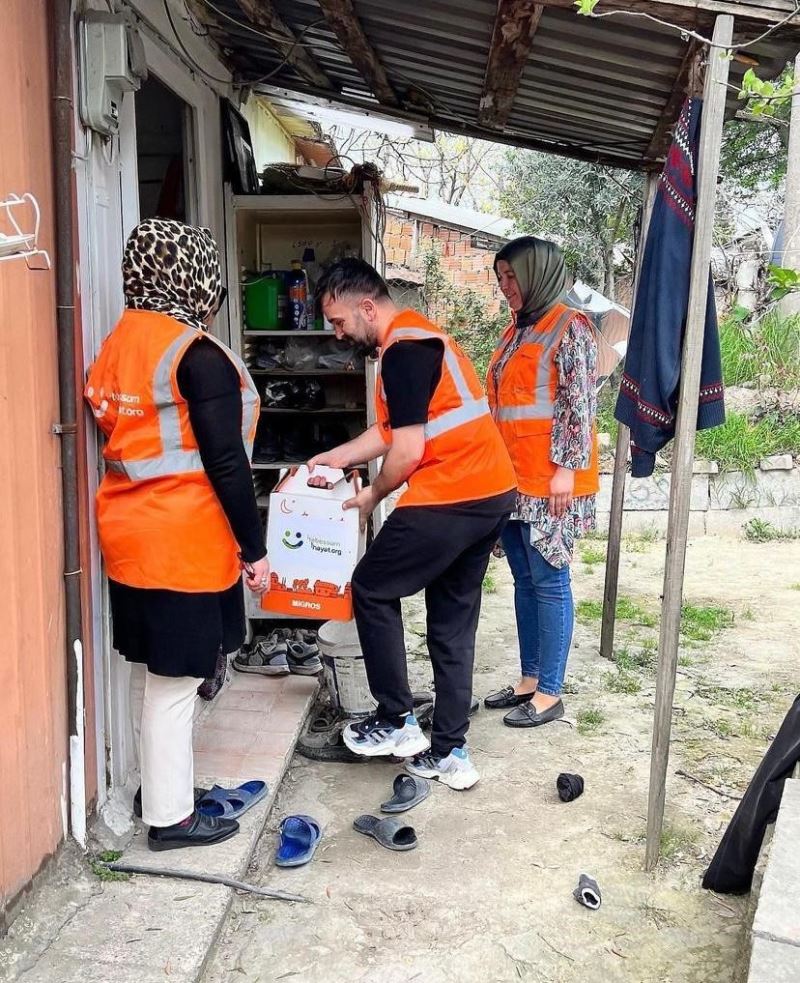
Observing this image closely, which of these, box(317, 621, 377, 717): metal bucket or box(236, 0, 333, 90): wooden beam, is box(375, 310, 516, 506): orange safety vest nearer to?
box(317, 621, 377, 717): metal bucket

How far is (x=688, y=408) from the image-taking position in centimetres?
265

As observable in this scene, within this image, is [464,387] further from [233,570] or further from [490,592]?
[490,592]

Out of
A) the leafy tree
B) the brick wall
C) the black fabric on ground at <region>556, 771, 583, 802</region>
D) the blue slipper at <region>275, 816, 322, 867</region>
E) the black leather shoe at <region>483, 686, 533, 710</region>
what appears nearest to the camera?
the blue slipper at <region>275, 816, 322, 867</region>

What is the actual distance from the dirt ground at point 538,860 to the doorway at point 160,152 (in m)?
2.75

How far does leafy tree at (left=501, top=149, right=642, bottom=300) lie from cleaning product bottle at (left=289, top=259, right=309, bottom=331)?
5943 millimetres

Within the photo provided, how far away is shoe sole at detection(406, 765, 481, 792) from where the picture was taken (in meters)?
3.31

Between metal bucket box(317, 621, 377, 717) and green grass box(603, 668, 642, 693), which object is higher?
metal bucket box(317, 621, 377, 717)

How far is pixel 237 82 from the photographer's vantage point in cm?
442

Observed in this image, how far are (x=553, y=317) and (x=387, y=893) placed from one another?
92.1 inches

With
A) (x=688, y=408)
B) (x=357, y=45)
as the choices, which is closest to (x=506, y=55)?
(x=357, y=45)

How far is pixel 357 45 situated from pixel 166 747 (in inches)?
109

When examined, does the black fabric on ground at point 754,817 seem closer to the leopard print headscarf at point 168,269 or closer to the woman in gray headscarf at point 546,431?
the woman in gray headscarf at point 546,431

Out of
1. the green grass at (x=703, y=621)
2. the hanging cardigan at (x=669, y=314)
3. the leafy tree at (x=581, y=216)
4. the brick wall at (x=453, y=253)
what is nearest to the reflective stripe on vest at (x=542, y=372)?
the hanging cardigan at (x=669, y=314)

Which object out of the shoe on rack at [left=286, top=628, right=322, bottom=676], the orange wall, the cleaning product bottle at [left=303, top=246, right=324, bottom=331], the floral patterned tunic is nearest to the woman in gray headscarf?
the floral patterned tunic
